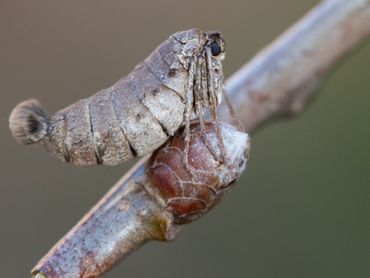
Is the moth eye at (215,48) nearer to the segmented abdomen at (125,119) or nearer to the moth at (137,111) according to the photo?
the moth at (137,111)

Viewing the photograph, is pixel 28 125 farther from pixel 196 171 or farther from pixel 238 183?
pixel 238 183

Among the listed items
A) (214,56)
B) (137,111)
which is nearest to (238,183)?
(214,56)

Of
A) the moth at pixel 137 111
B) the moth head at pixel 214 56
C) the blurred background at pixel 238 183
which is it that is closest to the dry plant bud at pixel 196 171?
the moth at pixel 137 111

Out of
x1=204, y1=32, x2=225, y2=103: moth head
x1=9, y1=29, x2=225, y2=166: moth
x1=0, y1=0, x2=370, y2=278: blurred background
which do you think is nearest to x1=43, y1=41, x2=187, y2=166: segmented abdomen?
x1=9, y1=29, x2=225, y2=166: moth

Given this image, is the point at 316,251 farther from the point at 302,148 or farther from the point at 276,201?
the point at 302,148

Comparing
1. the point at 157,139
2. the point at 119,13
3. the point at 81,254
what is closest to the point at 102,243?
the point at 81,254

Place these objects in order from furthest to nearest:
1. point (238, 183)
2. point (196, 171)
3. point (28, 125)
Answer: point (238, 183) < point (28, 125) < point (196, 171)
